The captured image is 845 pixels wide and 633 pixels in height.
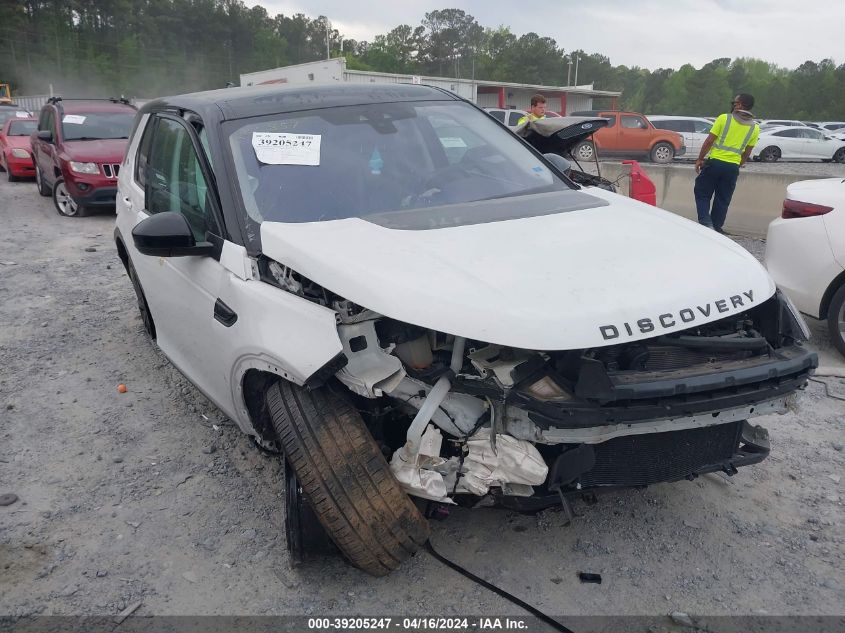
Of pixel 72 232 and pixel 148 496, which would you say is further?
pixel 72 232

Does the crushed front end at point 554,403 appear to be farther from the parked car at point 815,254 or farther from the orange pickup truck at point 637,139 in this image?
the orange pickup truck at point 637,139

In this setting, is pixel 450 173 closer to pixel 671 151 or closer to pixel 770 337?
pixel 770 337

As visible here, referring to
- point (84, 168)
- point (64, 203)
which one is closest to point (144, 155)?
point (84, 168)

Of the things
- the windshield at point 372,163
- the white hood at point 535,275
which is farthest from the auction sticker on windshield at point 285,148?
the white hood at point 535,275

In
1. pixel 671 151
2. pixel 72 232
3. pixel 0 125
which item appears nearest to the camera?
pixel 72 232

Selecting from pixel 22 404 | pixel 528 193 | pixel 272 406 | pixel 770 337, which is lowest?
pixel 22 404

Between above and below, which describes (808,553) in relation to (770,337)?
below

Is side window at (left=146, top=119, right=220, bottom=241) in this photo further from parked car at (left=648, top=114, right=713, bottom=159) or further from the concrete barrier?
parked car at (left=648, top=114, right=713, bottom=159)

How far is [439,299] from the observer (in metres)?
2.29

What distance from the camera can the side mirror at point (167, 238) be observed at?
296 centimetres

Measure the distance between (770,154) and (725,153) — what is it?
18.4 metres

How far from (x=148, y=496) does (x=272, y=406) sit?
1134mm

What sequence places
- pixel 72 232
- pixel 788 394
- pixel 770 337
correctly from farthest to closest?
pixel 72 232
pixel 770 337
pixel 788 394

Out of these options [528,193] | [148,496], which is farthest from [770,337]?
[148,496]
